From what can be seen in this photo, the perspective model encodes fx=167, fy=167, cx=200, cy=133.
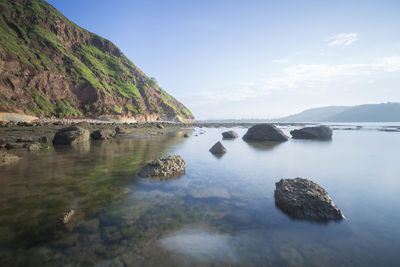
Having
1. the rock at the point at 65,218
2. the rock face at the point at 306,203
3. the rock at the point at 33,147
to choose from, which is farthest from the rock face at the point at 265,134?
the rock at the point at 65,218

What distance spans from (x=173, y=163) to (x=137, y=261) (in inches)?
215

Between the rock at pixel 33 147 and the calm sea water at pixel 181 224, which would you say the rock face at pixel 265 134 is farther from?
the rock at pixel 33 147

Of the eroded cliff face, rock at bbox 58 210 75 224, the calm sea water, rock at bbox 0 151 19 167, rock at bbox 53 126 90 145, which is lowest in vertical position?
the calm sea water

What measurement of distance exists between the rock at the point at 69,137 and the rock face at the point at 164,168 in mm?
12654

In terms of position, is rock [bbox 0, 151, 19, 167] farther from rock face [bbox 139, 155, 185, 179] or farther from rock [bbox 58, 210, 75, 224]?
rock [bbox 58, 210, 75, 224]

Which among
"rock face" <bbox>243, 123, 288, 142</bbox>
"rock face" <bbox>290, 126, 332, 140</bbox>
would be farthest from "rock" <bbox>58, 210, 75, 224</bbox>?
"rock face" <bbox>290, 126, 332, 140</bbox>

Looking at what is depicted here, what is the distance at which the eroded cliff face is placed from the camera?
121ft

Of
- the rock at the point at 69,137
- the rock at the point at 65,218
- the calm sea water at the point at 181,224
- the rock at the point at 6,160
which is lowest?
the calm sea water at the point at 181,224

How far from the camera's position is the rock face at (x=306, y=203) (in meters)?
4.25

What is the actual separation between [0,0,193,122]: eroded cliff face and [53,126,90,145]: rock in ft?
88.3

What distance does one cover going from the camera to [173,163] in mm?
8148

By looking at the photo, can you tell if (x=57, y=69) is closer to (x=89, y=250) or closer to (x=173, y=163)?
(x=173, y=163)

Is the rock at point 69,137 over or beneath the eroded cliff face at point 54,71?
beneath

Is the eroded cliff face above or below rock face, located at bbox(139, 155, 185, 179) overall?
above
